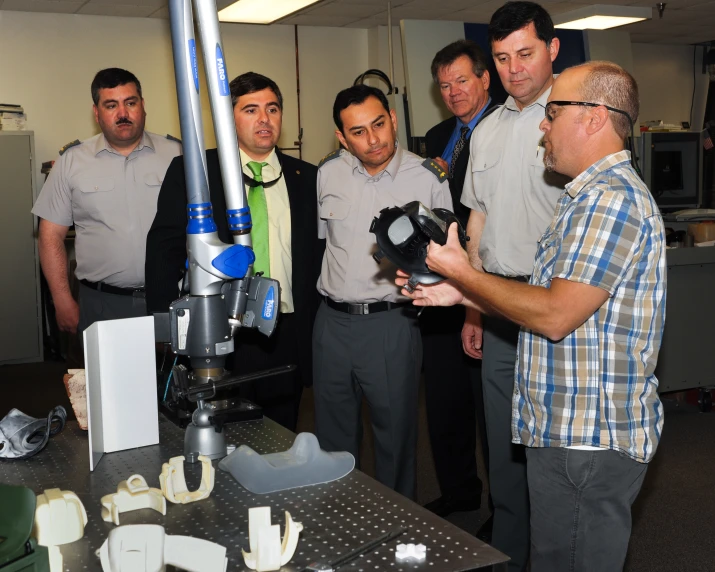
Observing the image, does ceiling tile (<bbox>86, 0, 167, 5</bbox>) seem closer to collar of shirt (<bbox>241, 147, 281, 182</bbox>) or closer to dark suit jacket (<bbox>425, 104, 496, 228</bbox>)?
dark suit jacket (<bbox>425, 104, 496, 228</bbox>)

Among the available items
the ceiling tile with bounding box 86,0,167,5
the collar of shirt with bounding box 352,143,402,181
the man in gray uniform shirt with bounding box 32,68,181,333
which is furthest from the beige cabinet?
the collar of shirt with bounding box 352,143,402,181

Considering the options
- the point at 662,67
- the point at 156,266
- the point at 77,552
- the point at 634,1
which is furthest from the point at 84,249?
the point at 662,67

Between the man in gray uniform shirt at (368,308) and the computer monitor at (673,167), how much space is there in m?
4.79

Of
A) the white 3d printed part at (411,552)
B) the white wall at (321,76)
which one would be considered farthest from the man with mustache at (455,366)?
the white wall at (321,76)

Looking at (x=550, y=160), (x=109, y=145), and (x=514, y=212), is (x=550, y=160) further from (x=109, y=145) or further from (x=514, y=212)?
(x=109, y=145)

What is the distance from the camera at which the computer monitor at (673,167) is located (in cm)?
707

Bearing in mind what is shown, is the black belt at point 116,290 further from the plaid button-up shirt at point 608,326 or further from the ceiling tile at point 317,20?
the ceiling tile at point 317,20

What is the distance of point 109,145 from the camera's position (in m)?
3.56

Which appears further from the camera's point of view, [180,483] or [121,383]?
[121,383]

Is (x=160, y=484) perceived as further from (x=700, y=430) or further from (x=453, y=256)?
(x=700, y=430)

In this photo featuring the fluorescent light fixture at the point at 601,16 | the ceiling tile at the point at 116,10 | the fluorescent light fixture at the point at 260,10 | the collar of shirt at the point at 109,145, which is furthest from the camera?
the ceiling tile at the point at 116,10

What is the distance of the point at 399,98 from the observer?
5992 millimetres

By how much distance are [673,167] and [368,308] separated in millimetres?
5292

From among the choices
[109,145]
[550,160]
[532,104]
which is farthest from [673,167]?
[550,160]
